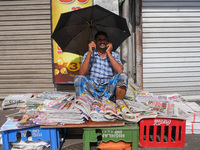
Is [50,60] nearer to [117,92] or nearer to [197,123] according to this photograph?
[117,92]


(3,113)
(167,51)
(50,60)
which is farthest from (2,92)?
(167,51)

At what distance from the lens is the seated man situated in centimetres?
294

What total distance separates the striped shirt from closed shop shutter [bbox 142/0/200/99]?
5.72 ft

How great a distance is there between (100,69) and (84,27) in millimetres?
951

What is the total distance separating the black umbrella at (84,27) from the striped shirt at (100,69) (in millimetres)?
539

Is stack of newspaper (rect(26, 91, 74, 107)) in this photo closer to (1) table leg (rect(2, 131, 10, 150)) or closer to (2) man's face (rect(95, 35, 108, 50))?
(1) table leg (rect(2, 131, 10, 150))

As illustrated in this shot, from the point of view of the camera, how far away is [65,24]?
324 centimetres

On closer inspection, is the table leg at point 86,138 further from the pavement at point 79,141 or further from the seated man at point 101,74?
the seated man at point 101,74

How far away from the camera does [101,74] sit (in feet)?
10.7

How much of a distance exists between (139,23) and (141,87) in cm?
171

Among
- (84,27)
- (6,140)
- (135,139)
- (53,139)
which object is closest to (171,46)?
(84,27)

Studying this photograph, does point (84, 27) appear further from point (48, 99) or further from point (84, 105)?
point (84, 105)

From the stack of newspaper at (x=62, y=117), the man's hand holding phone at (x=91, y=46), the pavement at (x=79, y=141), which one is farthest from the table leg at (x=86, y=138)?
the man's hand holding phone at (x=91, y=46)

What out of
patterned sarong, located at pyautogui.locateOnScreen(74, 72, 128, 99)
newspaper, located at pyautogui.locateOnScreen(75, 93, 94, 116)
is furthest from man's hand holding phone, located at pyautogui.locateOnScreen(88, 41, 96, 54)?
newspaper, located at pyautogui.locateOnScreen(75, 93, 94, 116)
